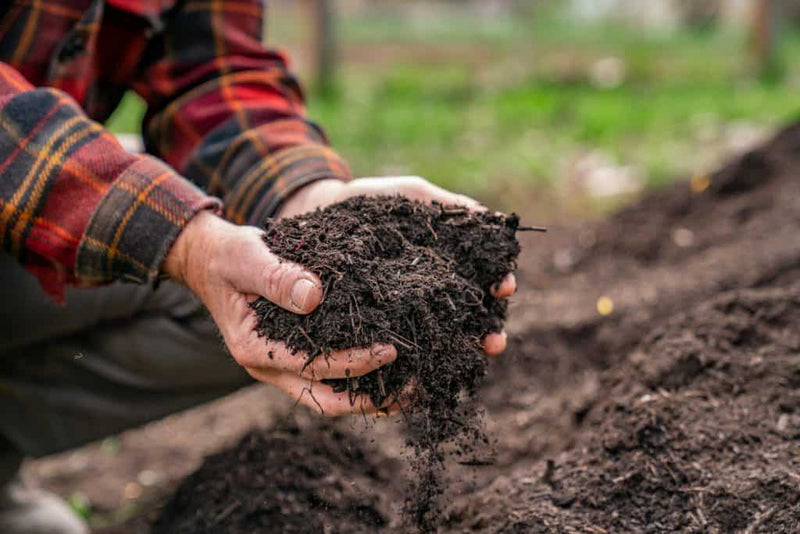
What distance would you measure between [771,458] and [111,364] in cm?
173

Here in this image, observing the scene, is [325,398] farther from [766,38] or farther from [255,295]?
[766,38]

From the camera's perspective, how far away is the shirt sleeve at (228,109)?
7.08 feet

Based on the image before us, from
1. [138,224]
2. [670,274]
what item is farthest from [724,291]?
[138,224]

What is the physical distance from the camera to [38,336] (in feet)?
7.38

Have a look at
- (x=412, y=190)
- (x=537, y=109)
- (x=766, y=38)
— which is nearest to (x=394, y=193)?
(x=412, y=190)

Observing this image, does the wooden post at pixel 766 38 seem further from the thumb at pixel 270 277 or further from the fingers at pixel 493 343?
the thumb at pixel 270 277

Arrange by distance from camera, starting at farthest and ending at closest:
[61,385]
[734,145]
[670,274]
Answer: [734,145], [670,274], [61,385]

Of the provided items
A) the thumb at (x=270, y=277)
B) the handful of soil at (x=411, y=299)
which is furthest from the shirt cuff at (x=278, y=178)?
the thumb at (x=270, y=277)

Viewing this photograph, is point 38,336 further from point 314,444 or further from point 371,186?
point 371,186

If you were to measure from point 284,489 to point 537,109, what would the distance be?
5072 mm

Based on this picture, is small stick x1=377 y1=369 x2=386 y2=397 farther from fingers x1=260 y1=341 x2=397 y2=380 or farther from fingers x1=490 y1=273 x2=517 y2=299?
fingers x1=490 y1=273 x2=517 y2=299

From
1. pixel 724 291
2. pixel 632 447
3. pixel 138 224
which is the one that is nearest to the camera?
pixel 138 224

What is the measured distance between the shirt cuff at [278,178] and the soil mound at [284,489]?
594mm

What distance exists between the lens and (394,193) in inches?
74.7
